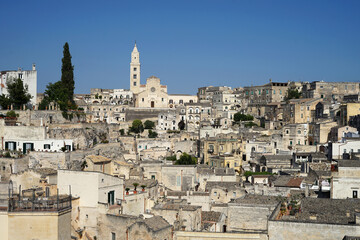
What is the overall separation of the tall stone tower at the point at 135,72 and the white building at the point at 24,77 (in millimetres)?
59148

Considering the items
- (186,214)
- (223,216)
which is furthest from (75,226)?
(223,216)

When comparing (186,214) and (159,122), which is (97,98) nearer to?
(159,122)

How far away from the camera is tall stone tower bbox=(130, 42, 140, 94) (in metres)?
117

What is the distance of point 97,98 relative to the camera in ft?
372

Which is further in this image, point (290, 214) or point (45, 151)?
point (45, 151)

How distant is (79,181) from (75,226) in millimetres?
2657

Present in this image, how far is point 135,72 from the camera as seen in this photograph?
385ft

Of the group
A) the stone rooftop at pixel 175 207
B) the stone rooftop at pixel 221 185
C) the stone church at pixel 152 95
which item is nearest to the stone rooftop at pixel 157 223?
the stone rooftop at pixel 175 207

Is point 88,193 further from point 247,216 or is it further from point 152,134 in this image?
point 152,134

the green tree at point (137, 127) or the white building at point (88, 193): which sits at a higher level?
the green tree at point (137, 127)

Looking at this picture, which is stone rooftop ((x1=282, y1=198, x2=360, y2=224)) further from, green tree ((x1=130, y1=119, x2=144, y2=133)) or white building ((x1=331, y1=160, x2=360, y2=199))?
green tree ((x1=130, y1=119, x2=144, y2=133))

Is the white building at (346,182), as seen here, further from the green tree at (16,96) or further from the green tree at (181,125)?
the green tree at (181,125)

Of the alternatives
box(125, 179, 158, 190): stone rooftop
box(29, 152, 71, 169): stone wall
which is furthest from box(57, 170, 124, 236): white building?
box(29, 152, 71, 169): stone wall

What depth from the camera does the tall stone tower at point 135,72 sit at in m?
117
